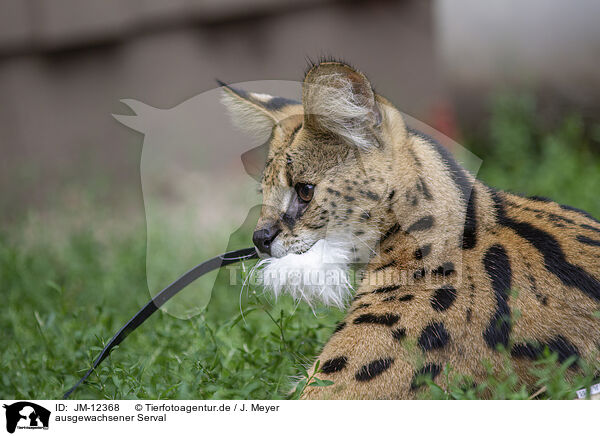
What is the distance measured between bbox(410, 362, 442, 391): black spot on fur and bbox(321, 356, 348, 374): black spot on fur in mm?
197

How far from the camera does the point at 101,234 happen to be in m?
4.22

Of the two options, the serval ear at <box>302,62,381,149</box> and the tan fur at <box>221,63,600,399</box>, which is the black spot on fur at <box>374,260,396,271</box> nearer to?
the tan fur at <box>221,63,600,399</box>

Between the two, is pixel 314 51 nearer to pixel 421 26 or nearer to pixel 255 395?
pixel 421 26

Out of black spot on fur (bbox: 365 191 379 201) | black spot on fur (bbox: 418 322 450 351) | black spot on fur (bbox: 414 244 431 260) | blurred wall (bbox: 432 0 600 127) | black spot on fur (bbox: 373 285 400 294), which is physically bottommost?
black spot on fur (bbox: 418 322 450 351)

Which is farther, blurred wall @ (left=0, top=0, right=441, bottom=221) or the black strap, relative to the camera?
blurred wall @ (left=0, top=0, right=441, bottom=221)

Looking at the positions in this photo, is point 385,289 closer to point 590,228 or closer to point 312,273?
point 312,273

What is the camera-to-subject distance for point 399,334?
5.85 ft

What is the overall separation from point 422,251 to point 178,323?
112 cm

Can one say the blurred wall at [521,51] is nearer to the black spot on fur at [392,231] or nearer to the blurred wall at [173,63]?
the blurred wall at [173,63]

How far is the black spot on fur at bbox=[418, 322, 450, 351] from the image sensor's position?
1.77 meters
